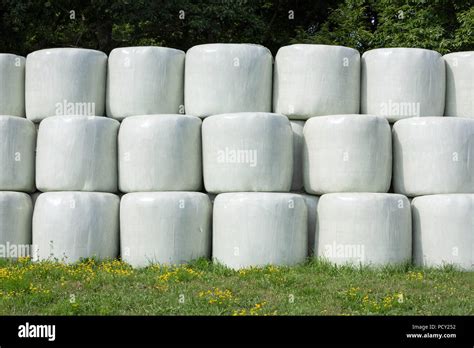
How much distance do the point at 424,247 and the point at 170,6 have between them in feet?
35.3

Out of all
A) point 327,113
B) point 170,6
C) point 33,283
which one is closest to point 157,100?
point 327,113

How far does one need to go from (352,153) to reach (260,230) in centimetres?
142

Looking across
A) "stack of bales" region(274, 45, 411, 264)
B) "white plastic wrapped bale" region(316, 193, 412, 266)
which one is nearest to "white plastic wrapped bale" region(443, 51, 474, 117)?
"stack of bales" region(274, 45, 411, 264)

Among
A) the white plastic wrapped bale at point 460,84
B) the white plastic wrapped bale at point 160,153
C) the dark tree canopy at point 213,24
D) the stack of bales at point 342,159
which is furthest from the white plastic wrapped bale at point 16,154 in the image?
the dark tree canopy at point 213,24

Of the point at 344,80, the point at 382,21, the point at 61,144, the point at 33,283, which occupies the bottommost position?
the point at 33,283

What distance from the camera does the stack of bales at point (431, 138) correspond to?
9367 mm

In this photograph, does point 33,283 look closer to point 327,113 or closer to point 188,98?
point 188,98

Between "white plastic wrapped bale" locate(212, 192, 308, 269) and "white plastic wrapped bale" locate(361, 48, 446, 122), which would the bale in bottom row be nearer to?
"white plastic wrapped bale" locate(212, 192, 308, 269)

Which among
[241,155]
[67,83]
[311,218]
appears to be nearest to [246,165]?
[241,155]

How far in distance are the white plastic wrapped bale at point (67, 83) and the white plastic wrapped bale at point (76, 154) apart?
0.43 m

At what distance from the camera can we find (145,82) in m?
10.1

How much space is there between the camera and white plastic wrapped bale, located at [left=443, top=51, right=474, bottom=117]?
10422mm

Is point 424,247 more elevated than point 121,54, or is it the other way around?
point 121,54
